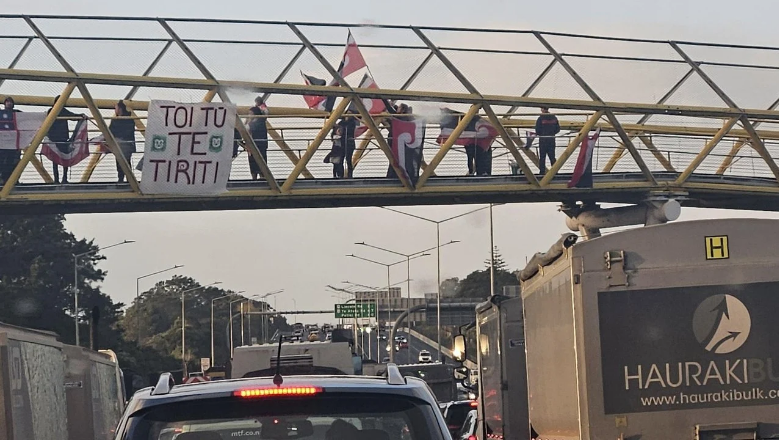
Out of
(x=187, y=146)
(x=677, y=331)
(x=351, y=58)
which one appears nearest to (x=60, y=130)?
(x=187, y=146)

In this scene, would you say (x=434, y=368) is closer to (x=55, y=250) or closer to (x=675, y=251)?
(x=675, y=251)

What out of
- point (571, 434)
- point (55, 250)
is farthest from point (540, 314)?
point (55, 250)

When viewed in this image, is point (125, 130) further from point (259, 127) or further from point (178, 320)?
point (178, 320)

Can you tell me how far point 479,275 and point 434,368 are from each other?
374 ft

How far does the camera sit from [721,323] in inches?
471

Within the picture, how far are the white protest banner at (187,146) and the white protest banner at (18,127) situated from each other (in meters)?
2.96

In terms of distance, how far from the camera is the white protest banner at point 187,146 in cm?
3294

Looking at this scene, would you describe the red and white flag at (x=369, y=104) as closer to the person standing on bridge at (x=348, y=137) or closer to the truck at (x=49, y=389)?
the person standing on bridge at (x=348, y=137)

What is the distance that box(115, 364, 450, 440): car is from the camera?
21.7 feet

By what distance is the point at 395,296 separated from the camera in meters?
126

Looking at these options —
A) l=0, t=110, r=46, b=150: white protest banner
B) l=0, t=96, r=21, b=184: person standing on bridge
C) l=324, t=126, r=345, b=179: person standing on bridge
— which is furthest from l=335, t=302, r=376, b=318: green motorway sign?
l=0, t=96, r=21, b=184: person standing on bridge

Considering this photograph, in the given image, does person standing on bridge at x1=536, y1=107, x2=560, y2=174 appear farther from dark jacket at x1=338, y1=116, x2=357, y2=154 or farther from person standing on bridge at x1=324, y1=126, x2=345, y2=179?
person standing on bridge at x1=324, y1=126, x2=345, y2=179

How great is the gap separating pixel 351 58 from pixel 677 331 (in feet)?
73.1

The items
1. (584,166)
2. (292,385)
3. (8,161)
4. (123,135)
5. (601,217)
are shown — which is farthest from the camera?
(601,217)
